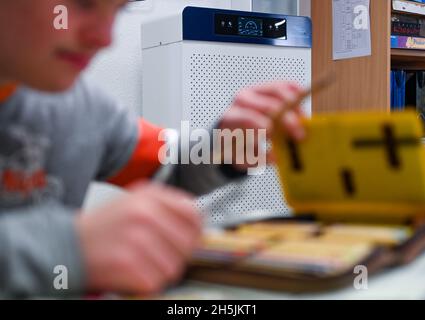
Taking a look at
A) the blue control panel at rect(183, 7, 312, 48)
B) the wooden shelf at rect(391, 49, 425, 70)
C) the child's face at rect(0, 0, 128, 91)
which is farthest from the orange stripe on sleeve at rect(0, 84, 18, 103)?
the wooden shelf at rect(391, 49, 425, 70)

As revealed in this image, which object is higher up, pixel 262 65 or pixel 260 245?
pixel 262 65

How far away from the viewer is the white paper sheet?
212 cm

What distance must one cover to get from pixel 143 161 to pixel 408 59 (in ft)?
6.04

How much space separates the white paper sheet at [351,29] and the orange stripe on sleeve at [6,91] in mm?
1617

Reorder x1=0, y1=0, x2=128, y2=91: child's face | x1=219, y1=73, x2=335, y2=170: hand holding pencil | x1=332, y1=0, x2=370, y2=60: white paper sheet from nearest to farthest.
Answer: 1. x1=0, y1=0, x2=128, y2=91: child's face
2. x1=219, y1=73, x2=335, y2=170: hand holding pencil
3. x1=332, y1=0, x2=370, y2=60: white paper sheet

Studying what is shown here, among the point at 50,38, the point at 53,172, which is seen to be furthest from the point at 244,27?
the point at 50,38

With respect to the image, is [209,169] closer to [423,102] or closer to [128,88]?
[128,88]

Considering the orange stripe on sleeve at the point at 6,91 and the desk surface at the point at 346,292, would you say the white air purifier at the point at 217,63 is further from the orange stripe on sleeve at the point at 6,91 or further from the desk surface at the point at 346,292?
the desk surface at the point at 346,292

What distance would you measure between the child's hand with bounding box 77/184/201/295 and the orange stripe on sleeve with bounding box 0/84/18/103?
423 mm

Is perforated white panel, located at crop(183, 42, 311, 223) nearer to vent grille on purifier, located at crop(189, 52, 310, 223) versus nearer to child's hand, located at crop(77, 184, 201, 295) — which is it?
vent grille on purifier, located at crop(189, 52, 310, 223)

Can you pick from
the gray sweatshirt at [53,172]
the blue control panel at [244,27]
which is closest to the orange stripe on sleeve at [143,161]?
the gray sweatshirt at [53,172]
